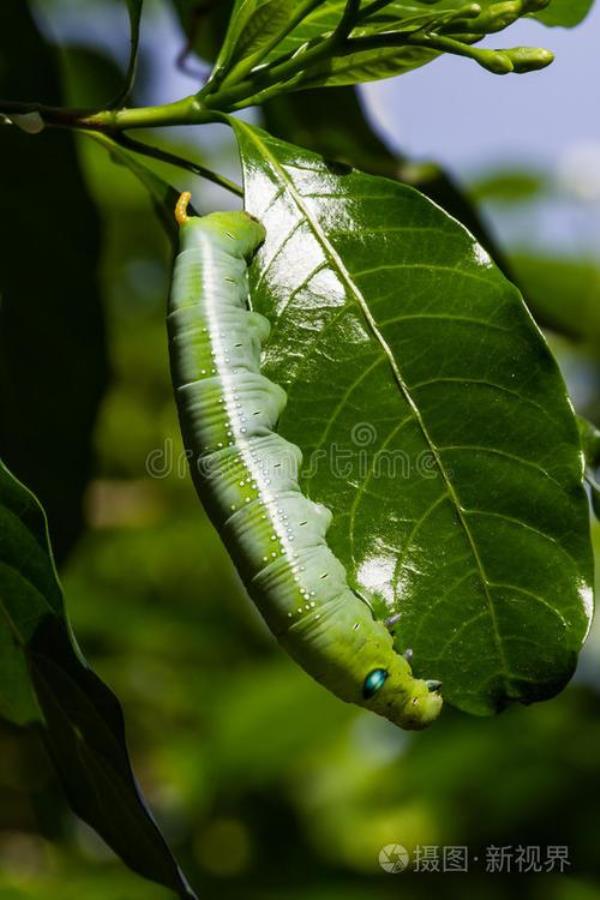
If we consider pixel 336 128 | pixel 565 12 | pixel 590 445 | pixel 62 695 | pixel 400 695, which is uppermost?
pixel 565 12

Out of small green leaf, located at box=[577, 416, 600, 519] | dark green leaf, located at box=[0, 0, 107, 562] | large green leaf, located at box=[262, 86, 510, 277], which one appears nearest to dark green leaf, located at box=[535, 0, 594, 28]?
small green leaf, located at box=[577, 416, 600, 519]

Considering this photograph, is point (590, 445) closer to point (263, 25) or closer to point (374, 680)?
point (374, 680)

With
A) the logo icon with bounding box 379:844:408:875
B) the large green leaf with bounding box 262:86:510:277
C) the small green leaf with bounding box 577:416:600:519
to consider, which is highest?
the large green leaf with bounding box 262:86:510:277

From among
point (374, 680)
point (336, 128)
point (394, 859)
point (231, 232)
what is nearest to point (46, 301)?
point (336, 128)

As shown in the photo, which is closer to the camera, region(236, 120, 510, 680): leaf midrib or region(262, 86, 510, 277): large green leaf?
region(236, 120, 510, 680): leaf midrib

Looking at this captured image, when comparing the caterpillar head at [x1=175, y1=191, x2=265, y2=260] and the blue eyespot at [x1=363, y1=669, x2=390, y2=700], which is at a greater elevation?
the caterpillar head at [x1=175, y1=191, x2=265, y2=260]

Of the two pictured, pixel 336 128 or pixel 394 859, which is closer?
pixel 336 128

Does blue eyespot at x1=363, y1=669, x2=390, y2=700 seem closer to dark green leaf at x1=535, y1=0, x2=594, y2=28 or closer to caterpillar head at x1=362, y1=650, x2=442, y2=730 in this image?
caterpillar head at x1=362, y1=650, x2=442, y2=730

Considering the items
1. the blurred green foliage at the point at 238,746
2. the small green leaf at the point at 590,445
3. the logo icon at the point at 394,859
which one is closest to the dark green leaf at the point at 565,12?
the small green leaf at the point at 590,445

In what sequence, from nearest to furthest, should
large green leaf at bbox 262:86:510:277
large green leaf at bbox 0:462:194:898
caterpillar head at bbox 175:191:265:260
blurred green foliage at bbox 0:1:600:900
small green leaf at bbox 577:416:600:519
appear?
1. large green leaf at bbox 0:462:194:898
2. caterpillar head at bbox 175:191:265:260
3. small green leaf at bbox 577:416:600:519
4. large green leaf at bbox 262:86:510:277
5. blurred green foliage at bbox 0:1:600:900
